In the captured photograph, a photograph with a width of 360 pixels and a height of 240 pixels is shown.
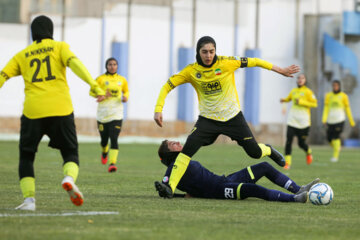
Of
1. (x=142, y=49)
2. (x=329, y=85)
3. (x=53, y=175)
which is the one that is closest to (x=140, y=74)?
(x=142, y=49)

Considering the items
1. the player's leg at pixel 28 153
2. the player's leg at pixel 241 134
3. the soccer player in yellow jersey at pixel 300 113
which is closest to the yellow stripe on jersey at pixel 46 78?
the player's leg at pixel 28 153

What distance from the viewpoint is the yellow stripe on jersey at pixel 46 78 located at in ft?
26.9

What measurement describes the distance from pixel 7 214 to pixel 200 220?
1.99 meters

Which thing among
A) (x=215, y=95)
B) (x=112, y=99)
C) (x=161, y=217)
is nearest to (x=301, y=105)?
(x=112, y=99)

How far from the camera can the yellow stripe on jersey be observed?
820cm

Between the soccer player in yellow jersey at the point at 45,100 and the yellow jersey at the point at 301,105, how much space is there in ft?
41.0

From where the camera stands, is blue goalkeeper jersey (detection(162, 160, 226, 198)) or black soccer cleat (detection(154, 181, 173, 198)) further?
blue goalkeeper jersey (detection(162, 160, 226, 198))

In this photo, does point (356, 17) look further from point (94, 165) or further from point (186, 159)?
point (186, 159)

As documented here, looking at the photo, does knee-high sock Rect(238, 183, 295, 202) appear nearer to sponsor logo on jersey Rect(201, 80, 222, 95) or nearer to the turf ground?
the turf ground

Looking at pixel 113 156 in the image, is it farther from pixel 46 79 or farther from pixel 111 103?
pixel 46 79

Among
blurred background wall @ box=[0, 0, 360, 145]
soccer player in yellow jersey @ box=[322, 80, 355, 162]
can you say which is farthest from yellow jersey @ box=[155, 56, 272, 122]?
blurred background wall @ box=[0, 0, 360, 145]

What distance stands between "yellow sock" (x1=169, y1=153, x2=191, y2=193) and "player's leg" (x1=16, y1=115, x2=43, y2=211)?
2.13 meters

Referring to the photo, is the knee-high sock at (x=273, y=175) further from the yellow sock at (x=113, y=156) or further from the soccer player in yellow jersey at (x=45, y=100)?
the yellow sock at (x=113, y=156)

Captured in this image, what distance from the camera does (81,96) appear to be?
38.8 metres
